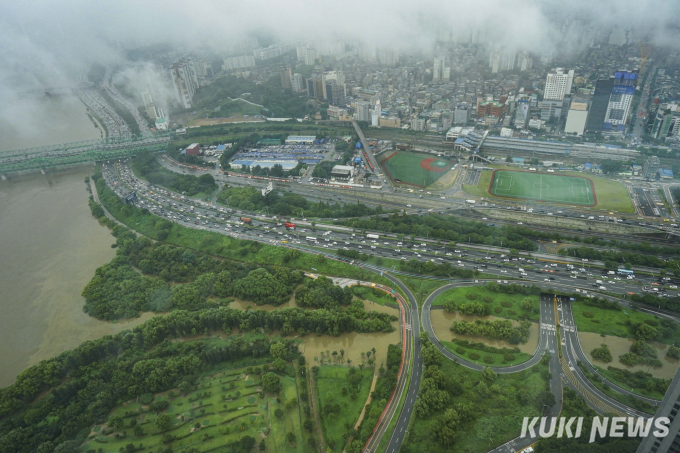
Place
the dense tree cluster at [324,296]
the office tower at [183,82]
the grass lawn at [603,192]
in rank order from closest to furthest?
the dense tree cluster at [324,296] → the grass lawn at [603,192] → the office tower at [183,82]

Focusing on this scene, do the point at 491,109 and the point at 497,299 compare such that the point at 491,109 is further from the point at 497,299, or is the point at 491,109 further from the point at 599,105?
the point at 497,299

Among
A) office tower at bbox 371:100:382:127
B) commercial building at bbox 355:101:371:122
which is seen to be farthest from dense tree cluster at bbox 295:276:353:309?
commercial building at bbox 355:101:371:122

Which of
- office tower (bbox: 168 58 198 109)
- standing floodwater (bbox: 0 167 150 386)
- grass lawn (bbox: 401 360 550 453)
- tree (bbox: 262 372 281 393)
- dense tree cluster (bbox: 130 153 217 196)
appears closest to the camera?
grass lawn (bbox: 401 360 550 453)

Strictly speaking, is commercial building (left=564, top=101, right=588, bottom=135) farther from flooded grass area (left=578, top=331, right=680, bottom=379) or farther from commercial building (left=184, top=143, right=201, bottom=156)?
commercial building (left=184, top=143, right=201, bottom=156)

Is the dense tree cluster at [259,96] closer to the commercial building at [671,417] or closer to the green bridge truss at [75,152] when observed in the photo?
the green bridge truss at [75,152]

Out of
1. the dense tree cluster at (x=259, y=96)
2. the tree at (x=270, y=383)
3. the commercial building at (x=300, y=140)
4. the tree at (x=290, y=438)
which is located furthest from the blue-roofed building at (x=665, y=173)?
the dense tree cluster at (x=259, y=96)

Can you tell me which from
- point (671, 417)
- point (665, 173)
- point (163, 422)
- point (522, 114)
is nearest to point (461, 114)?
point (522, 114)
